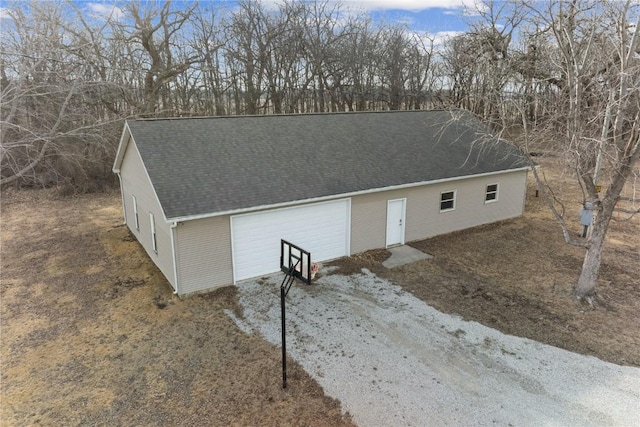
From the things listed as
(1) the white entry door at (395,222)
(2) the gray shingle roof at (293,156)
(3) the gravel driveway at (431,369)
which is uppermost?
(2) the gray shingle roof at (293,156)

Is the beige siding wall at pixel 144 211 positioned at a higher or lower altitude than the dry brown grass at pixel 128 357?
higher

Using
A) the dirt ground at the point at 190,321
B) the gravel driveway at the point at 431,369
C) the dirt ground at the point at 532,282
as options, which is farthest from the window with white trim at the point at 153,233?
the dirt ground at the point at 532,282

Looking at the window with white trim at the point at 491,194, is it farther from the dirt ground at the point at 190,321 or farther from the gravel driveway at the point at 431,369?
the gravel driveway at the point at 431,369

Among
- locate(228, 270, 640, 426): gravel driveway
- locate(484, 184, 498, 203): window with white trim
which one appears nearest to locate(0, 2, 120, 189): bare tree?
locate(228, 270, 640, 426): gravel driveway

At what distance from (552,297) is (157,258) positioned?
35.2 ft

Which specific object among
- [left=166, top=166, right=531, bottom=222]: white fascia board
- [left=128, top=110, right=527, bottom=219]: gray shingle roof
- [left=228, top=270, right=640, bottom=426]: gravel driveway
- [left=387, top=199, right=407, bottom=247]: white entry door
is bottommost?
[left=228, top=270, right=640, bottom=426]: gravel driveway

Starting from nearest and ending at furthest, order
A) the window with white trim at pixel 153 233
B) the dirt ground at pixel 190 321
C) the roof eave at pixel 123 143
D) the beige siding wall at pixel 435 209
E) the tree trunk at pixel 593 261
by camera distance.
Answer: the dirt ground at pixel 190 321
the tree trunk at pixel 593 261
the window with white trim at pixel 153 233
the roof eave at pixel 123 143
the beige siding wall at pixel 435 209

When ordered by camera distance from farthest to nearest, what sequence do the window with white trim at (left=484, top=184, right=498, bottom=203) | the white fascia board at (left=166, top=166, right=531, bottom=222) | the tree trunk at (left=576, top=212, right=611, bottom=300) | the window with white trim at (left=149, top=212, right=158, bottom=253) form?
1. the window with white trim at (left=484, top=184, right=498, bottom=203)
2. the window with white trim at (left=149, top=212, right=158, bottom=253)
3. the tree trunk at (left=576, top=212, right=611, bottom=300)
4. the white fascia board at (left=166, top=166, right=531, bottom=222)

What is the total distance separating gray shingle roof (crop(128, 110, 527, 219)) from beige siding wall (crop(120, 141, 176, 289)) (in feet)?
2.86

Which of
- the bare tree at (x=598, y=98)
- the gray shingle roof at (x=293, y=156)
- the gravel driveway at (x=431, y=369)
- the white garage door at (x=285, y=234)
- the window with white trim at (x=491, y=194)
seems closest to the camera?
the gravel driveway at (x=431, y=369)

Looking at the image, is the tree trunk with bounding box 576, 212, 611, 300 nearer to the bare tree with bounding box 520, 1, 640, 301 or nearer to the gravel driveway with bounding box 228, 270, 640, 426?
the bare tree with bounding box 520, 1, 640, 301

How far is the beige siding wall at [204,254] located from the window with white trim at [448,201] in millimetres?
7901

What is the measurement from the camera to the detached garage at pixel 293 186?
33.9 ft

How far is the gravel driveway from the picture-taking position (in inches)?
258
